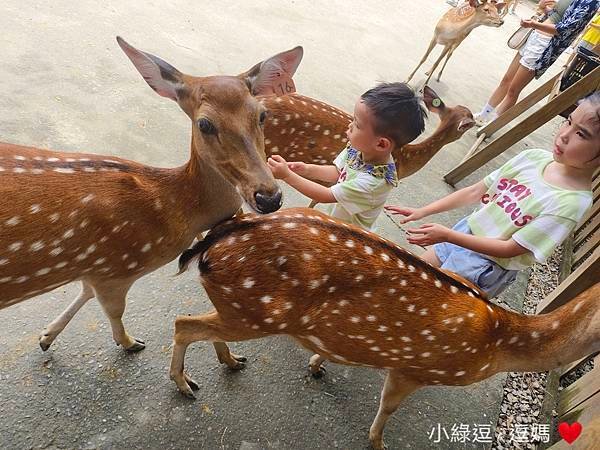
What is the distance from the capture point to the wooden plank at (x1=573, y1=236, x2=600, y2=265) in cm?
339

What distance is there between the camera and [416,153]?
3.21 m

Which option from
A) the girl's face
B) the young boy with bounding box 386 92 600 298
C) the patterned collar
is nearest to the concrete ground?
the young boy with bounding box 386 92 600 298

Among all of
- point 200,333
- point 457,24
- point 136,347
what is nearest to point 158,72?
point 200,333

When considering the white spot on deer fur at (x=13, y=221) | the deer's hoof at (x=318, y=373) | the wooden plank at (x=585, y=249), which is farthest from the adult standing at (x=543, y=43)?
the white spot on deer fur at (x=13, y=221)

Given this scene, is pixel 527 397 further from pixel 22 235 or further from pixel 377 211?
pixel 22 235

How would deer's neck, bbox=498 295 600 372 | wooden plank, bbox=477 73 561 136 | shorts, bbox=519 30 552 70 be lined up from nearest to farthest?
deer's neck, bbox=498 295 600 372 → shorts, bbox=519 30 552 70 → wooden plank, bbox=477 73 561 136

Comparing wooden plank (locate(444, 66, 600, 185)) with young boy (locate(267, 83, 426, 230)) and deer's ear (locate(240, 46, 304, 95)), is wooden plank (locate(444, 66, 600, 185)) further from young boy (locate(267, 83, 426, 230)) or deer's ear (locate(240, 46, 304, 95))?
deer's ear (locate(240, 46, 304, 95))

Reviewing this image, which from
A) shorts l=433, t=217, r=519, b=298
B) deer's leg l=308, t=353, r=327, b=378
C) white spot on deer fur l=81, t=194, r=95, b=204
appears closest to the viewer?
white spot on deer fur l=81, t=194, r=95, b=204

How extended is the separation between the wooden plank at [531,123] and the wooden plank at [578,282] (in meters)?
1.39

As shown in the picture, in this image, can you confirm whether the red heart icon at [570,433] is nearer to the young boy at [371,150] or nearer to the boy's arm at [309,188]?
the young boy at [371,150]

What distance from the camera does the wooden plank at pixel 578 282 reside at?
8.95 ft

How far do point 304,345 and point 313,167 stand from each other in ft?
2.98

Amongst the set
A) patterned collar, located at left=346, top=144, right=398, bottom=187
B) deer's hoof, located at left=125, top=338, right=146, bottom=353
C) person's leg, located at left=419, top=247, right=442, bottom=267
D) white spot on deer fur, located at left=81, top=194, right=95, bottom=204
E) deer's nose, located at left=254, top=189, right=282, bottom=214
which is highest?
patterned collar, located at left=346, top=144, right=398, bottom=187

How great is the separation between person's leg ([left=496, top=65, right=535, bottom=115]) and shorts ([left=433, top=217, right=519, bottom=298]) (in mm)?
3343
